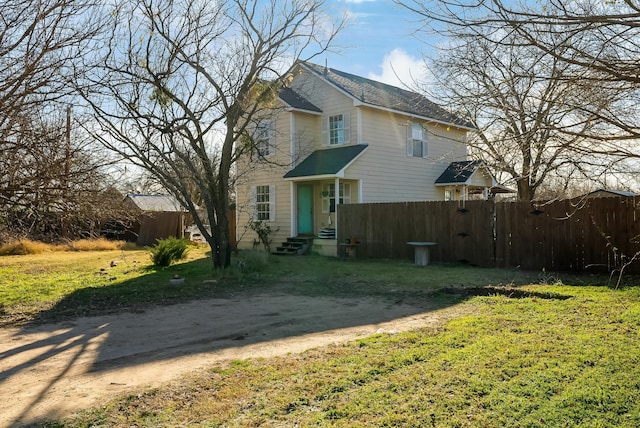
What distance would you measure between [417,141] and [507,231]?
8.70m

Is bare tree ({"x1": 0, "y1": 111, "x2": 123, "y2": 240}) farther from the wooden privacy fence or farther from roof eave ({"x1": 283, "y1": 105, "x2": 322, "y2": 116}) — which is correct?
Result: roof eave ({"x1": 283, "y1": 105, "x2": 322, "y2": 116})

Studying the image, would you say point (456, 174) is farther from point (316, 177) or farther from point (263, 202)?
point (263, 202)

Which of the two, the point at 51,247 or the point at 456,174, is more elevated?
the point at 456,174

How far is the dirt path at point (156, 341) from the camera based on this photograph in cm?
461

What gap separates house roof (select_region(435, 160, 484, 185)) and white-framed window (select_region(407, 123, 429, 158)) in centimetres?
139

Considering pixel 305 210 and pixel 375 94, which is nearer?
pixel 305 210

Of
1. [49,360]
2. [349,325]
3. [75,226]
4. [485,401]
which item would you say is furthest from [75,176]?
[485,401]

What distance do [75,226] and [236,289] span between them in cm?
360

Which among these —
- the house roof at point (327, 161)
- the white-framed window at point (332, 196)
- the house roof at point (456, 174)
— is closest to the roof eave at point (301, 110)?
the house roof at point (327, 161)

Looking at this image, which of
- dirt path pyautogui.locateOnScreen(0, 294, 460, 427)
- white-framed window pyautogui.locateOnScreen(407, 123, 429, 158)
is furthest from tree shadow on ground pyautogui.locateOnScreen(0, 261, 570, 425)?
white-framed window pyautogui.locateOnScreen(407, 123, 429, 158)

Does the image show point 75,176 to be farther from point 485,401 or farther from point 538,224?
point 538,224

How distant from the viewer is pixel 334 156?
19.2 m

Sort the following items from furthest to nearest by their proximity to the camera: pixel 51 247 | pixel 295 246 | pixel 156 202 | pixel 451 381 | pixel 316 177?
pixel 156 202
pixel 51 247
pixel 295 246
pixel 316 177
pixel 451 381

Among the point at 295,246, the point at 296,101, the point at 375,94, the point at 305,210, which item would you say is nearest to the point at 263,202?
the point at 305,210
